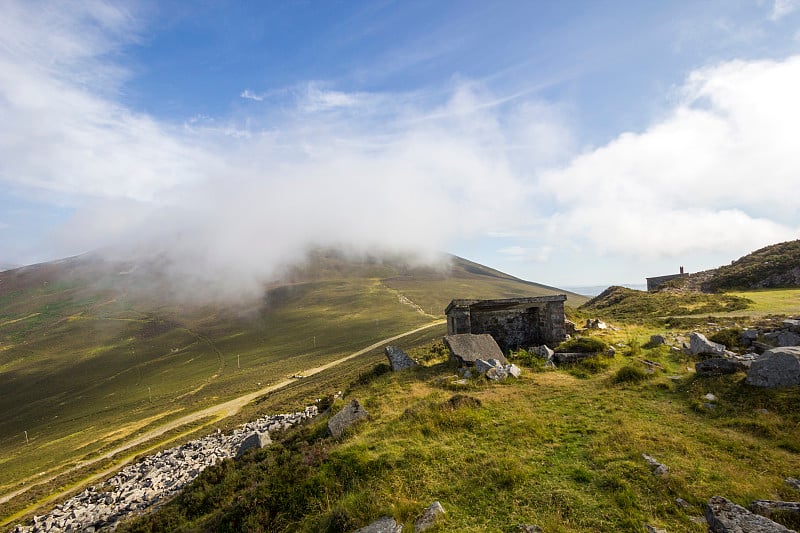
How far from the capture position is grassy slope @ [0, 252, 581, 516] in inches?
2352

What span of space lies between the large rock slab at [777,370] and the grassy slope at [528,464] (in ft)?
1.40

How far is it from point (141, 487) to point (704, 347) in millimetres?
28659

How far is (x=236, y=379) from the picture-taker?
75000 millimetres

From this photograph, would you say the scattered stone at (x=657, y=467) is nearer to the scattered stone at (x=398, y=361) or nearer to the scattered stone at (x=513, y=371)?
the scattered stone at (x=513, y=371)

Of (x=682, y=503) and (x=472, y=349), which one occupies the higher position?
(x=472, y=349)

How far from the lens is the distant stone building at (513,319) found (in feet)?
71.1

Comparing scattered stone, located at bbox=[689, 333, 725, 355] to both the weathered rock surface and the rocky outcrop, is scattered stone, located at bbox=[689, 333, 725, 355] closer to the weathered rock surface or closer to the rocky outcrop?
the weathered rock surface

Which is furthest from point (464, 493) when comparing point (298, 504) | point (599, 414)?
point (599, 414)

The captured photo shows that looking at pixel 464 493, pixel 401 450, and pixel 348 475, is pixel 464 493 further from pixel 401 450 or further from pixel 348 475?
pixel 348 475

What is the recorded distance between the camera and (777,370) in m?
10.8

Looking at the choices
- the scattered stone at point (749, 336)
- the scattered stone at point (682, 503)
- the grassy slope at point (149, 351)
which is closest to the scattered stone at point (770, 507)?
the scattered stone at point (682, 503)

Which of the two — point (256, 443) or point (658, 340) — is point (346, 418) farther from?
point (658, 340)

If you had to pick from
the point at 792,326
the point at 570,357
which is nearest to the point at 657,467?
the point at 570,357

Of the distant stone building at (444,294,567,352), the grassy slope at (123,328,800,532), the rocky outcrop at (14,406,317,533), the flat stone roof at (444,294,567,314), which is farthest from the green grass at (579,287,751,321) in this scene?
the rocky outcrop at (14,406,317,533)
